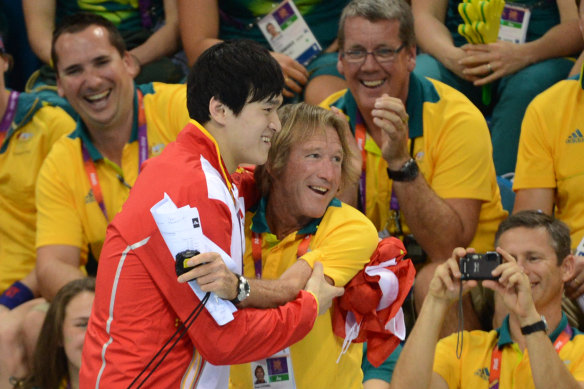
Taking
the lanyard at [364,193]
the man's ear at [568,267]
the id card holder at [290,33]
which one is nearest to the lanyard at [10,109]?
the id card holder at [290,33]

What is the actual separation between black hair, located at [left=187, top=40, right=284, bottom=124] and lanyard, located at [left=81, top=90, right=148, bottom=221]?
1507mm

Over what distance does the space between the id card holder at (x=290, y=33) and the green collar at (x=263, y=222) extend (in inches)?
68.2

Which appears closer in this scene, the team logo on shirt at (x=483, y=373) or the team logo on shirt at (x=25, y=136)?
the team logo on shirt at (x=483, y=373)

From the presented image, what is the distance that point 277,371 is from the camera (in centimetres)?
264

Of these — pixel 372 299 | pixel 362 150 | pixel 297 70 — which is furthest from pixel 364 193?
pixel 372 299

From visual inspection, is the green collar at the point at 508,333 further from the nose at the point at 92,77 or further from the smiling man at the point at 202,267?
the nose at the point at 92,77

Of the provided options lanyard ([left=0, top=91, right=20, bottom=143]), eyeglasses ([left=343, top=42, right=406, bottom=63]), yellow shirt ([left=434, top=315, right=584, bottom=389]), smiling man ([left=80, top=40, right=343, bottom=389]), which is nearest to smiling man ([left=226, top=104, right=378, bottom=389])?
smiling man ([left=80, top=40, right=343, bottom=389])

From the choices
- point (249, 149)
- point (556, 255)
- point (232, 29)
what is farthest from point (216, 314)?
point (232, 29)

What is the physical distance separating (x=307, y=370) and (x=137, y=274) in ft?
2.07

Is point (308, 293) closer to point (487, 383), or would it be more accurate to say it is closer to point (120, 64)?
point (487, 383)

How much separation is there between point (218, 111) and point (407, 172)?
1.18 meters

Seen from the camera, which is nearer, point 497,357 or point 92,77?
point 497,357

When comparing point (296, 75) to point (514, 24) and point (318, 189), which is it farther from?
point (318, 189)

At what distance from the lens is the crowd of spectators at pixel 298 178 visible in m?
2.39
